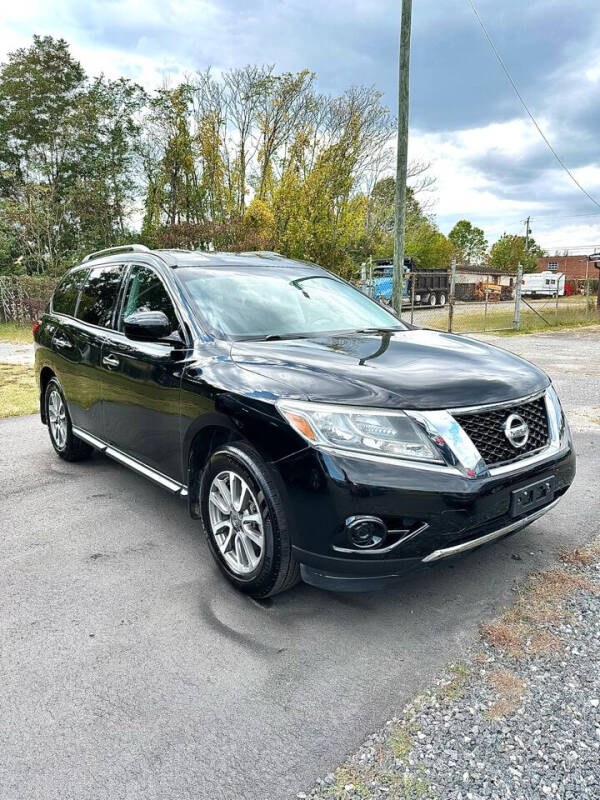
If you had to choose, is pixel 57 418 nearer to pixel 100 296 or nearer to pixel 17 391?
pixel 100 296

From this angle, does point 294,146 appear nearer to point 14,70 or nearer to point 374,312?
point 14,70

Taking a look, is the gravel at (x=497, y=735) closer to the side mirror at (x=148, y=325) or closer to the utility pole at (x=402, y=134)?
the side mirror at (x=148, y=325)

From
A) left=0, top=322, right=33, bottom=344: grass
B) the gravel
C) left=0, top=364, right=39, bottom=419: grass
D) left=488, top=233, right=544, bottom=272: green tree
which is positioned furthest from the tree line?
left=488, top=233, right=544, bottom=272: green tree

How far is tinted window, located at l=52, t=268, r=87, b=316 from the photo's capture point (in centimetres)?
499

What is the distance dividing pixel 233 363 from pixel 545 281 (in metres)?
48.8

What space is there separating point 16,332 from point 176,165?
7.30 meters

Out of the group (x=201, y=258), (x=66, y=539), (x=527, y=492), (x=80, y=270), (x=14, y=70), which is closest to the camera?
(x=527, y=492)

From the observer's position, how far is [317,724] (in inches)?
84.7

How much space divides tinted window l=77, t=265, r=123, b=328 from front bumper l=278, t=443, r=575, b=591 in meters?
2.36

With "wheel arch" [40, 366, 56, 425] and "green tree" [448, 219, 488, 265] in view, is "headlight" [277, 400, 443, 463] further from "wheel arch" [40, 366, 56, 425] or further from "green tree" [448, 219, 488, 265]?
"green tree" [448, 219, 488, 265]

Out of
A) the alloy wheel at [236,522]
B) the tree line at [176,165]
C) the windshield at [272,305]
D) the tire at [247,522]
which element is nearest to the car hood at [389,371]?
the windshield at [272,305]

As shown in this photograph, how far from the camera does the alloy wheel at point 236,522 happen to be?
2826 millimetres

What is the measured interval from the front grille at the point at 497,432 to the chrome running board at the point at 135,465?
1665 mm

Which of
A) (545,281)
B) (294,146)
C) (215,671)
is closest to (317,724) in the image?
(215,671)
